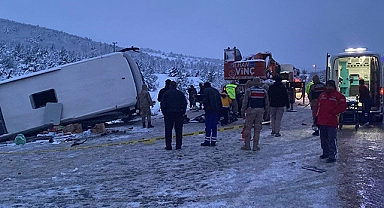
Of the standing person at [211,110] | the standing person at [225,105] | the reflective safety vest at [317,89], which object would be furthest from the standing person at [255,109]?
the standing person at [225,105]

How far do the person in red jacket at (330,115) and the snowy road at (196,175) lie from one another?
34cm

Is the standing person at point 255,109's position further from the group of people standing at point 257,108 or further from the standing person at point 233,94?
the standing person at point 233,94

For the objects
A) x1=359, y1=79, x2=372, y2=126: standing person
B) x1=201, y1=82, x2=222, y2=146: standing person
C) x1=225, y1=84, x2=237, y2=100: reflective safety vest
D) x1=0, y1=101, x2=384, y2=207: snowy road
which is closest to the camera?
x1=0, y1=101, x2=384, y2=207: snowy road

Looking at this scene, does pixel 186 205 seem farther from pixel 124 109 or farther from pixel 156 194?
pixel 124 109

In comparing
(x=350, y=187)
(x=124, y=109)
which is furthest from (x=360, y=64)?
(x=350, y=187)

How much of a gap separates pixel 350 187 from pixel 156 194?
2.91 meters

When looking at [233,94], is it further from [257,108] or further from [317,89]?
[257,108]

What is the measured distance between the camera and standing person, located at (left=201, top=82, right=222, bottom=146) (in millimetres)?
9250

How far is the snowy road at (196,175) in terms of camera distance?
5.24 meters

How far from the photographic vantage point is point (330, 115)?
718 centimetres

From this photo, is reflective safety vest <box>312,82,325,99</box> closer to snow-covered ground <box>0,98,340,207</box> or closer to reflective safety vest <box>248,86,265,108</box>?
snow-covered ground <box>0,98,340,207</box>

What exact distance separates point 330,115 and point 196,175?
113 inches

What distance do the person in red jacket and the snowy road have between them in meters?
0.34

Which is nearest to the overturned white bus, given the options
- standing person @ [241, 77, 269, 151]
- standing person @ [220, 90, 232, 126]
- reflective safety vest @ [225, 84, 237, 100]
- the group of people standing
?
the group of people standing
